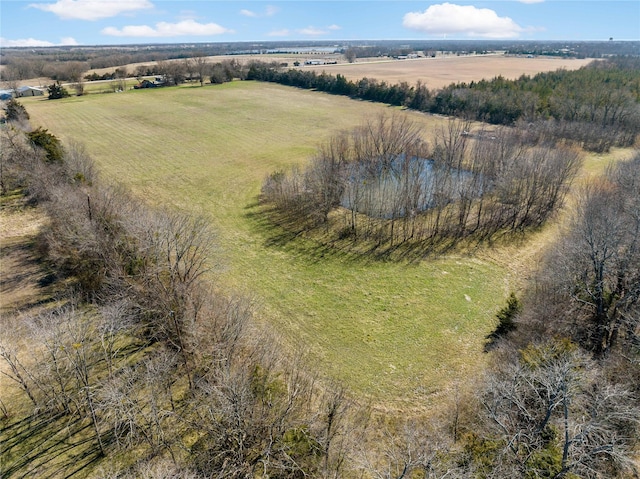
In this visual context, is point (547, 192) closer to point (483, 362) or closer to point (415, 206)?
point (415, 206)

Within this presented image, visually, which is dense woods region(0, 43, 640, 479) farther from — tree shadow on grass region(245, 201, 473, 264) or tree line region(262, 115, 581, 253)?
tree shadow on grass region(245, 201, 473, 264)

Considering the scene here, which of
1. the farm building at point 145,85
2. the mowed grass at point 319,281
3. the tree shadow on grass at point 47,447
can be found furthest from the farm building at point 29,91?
the tree shadow on grass at point 47,447

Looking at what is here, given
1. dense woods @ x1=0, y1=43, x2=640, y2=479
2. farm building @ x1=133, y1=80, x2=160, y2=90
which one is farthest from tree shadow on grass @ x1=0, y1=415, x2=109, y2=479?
farm building @ x1=133, y1=80, x2=160, y2=90

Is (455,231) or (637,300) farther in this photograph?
(455,231)

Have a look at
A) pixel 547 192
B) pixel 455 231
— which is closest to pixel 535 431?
pixel 455 231

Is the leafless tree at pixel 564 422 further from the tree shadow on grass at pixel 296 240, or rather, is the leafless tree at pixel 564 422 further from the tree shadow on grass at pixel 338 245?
the tree shadow on grass at pixel 296 240

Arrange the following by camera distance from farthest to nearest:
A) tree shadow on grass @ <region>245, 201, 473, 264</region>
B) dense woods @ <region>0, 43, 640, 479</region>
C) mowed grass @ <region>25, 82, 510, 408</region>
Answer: tree shadow on grass @ <region>245, 201, 473, 264</region> < mowed grass @ <region>25, 82, 510, 408</region> < dense woods @ <region>0, 43, 640, 479</region>
